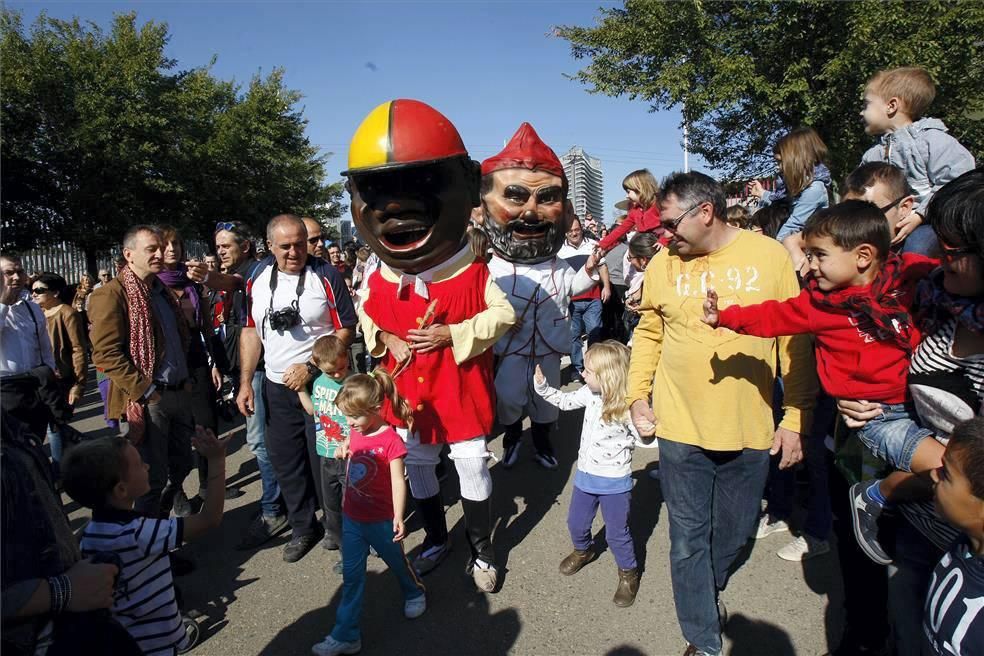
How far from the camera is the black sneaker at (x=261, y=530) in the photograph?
3.66 m

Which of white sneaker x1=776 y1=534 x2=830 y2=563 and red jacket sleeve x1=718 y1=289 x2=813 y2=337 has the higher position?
red jacket sleeve x1=718 y1=289 x2=813 y2=337

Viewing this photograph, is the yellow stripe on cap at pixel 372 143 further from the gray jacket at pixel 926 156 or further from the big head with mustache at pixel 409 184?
the gray jacket at pixel 926 156

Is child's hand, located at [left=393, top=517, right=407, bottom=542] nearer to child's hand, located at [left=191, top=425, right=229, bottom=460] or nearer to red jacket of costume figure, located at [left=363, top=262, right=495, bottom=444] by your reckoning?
red jacket of costume figure, located at [left=363, top=262, right=495, bottom=444]

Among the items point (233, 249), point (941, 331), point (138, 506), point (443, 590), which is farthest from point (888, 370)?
point (233, 249)

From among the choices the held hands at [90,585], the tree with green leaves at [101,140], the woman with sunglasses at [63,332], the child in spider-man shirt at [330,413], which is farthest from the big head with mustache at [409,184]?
the tree with green leaves at [101,140]

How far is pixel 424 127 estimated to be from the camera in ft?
9.12

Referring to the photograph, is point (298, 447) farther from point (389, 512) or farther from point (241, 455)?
point (241, 455)

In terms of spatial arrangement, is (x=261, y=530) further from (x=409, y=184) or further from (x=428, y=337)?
(x=409, y=184)

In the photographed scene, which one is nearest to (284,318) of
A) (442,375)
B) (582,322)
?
(442,375)

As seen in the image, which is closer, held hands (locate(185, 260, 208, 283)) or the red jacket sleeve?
the red jacket sleeve

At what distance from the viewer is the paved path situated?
8.76ft

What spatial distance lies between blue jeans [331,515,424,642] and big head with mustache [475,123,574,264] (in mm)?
1899

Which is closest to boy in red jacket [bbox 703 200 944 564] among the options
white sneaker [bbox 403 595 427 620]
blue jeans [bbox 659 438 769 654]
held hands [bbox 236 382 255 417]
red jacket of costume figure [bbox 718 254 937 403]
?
red jacket of costume figure [bbox 718 254 937 403]

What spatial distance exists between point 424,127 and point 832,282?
180 centimetres
